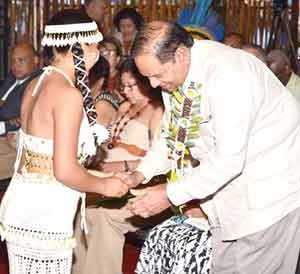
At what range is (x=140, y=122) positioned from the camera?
489 cm

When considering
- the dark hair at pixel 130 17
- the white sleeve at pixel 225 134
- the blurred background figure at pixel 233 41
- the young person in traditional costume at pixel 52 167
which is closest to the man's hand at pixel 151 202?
the young person in traditional costume at pixel 52 167

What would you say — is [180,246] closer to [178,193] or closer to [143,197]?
[143,197]

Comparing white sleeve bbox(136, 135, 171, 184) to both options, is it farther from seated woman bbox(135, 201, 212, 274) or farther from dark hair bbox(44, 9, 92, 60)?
dark hair bbox(44, 9, 92, 60)

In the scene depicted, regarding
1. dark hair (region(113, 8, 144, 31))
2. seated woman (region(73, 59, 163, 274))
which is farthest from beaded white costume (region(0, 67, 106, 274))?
dark hair (region(113, 8, 144, 31))

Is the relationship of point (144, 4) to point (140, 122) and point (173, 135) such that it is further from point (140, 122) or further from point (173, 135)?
point (173, 135)

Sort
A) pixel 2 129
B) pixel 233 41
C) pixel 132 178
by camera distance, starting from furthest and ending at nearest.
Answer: pixel 2 129 → pixel 233 41 → pixel 132 178

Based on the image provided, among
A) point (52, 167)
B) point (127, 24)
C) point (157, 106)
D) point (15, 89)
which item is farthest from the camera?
point (127, 24)

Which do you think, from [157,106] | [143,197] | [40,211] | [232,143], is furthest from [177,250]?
[157,106]

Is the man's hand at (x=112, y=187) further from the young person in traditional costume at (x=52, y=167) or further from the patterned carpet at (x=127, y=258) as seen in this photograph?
the patterned carpet at (x=127, y=258)

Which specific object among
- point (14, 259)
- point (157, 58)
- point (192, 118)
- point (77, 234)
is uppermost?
point (157, 58)

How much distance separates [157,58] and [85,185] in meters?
0.60

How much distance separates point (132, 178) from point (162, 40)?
2.63 feet

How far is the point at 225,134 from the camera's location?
307cm

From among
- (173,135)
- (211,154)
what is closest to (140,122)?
(173,135)
